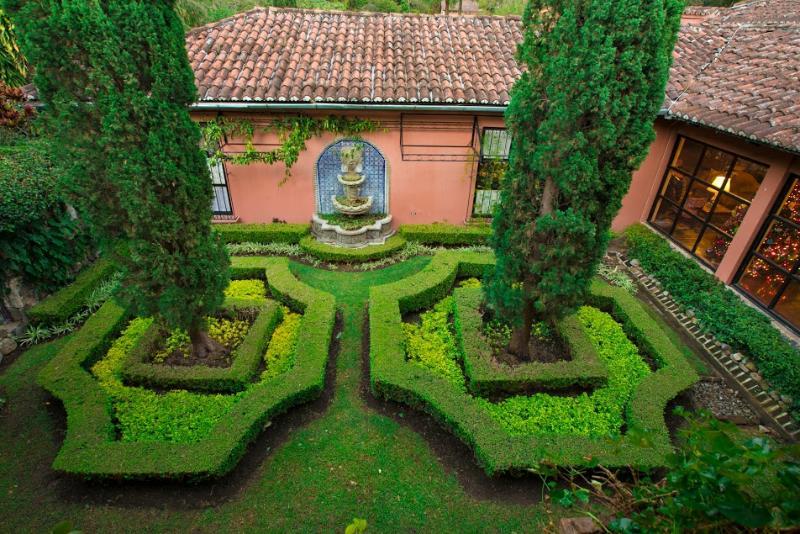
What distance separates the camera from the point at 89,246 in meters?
7.83

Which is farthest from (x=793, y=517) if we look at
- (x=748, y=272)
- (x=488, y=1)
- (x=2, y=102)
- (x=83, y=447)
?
(x=488, y=1)

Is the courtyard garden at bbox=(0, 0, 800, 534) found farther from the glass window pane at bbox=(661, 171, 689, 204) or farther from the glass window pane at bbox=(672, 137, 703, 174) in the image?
the glass window pane at bbox=(672, 137, 703, 174)

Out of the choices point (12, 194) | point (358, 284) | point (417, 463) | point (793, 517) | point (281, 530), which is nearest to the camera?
point (793, 517)

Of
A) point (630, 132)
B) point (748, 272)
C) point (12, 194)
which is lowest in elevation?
point (748, 272)

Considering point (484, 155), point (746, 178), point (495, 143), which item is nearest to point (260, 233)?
point (484, 155)

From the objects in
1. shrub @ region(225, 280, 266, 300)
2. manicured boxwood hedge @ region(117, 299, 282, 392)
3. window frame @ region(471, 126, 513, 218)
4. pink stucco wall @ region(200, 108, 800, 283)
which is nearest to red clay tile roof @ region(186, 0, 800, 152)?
pink stucco wall @ region(200, 108, 800, 283)

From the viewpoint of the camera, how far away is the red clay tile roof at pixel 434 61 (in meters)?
7.71

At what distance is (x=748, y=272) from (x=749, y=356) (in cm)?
177

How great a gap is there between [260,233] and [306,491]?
6.18 meters

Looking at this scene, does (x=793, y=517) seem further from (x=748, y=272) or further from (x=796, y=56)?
(x=796, y=56)

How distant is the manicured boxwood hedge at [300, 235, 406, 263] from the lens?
8953 mm

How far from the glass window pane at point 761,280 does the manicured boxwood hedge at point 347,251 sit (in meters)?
6.67

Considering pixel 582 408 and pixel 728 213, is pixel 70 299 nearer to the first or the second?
pixel 582 408

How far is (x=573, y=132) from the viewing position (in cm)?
438
